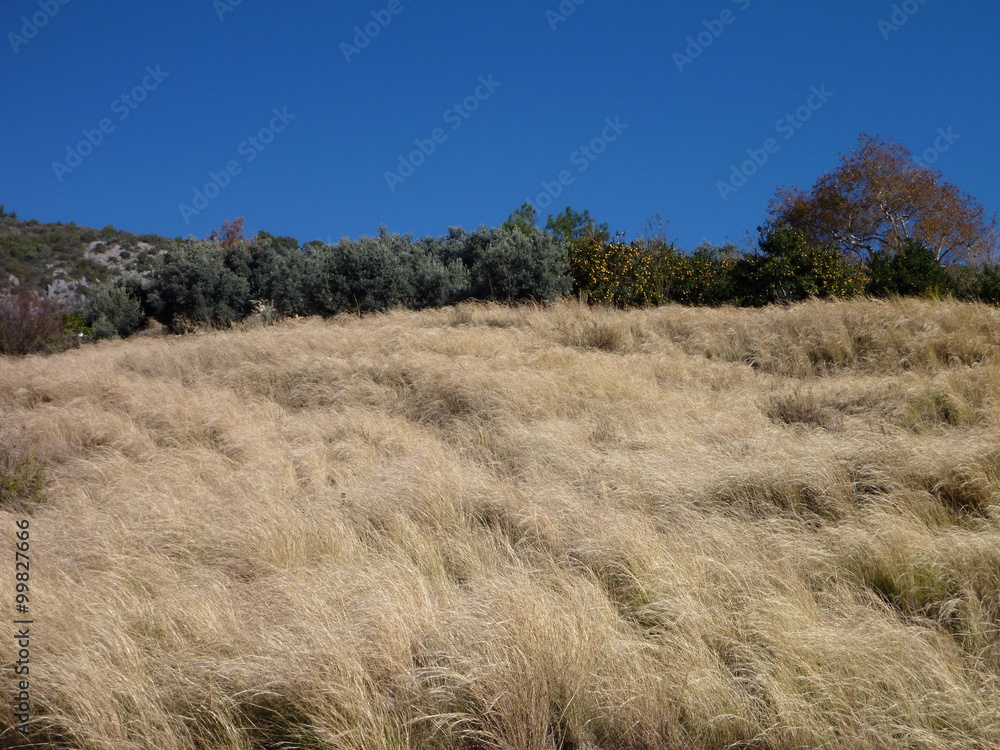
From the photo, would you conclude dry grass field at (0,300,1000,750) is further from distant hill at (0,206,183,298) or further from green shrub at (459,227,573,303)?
distant hill at (0,206,183,298)

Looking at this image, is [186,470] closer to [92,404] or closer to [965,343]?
[92,404]

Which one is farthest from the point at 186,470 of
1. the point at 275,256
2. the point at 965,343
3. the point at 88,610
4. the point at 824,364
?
the point at 275,256

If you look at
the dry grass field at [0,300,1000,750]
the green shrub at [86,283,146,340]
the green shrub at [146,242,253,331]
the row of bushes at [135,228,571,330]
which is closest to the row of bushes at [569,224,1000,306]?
the row of bushes at [135,228,571,330]

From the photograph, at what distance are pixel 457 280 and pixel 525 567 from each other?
18.0m

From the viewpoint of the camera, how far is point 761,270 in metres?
17.7

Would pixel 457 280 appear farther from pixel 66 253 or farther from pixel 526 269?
pixel 66 253

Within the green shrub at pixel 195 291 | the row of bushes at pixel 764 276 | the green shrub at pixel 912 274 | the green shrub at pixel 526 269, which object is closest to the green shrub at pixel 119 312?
the green shrub at pixel 195 291

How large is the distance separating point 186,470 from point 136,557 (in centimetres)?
218

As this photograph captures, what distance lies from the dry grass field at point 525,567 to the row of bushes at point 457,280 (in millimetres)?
8352

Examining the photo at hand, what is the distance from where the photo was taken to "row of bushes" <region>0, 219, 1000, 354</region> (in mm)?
17562

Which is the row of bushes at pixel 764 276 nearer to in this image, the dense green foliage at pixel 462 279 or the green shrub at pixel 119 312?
the dense green foliage at pixel 462 279

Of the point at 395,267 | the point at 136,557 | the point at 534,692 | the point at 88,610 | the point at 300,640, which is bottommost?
the point at 534,692

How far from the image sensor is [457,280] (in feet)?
71.3

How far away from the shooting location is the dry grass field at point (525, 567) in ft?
9.39
